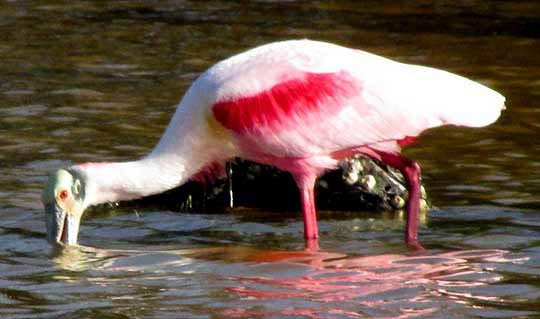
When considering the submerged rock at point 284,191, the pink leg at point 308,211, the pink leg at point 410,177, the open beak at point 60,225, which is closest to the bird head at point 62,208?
the open beak at point 60,225

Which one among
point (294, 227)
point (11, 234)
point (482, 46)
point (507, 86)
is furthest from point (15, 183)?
point (482, 46)

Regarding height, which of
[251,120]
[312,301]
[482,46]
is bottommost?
[312,301]

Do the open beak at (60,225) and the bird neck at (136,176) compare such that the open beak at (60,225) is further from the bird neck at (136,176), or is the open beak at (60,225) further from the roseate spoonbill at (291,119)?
the bird neck at (136,176)

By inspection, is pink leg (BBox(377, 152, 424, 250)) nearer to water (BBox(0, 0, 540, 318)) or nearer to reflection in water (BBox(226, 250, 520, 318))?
water (BBox(0, 0, 540, 318))

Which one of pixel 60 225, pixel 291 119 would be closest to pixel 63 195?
pixel 60 225

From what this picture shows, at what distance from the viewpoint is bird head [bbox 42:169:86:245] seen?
984 centimetres

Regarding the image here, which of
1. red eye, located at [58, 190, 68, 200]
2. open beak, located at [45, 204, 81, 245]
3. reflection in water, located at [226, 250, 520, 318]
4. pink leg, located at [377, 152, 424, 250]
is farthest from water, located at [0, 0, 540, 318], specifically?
red eye, located at [58, 190, 68, 200]

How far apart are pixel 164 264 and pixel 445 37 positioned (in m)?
8.13

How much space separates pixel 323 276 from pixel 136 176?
5.15ft

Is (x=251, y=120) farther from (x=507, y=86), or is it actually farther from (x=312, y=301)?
(x=507, y=86)

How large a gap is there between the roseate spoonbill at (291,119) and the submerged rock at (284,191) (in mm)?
962

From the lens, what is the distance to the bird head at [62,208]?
984cm

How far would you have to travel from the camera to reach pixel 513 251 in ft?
30.8

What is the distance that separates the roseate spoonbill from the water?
389 millimetres
